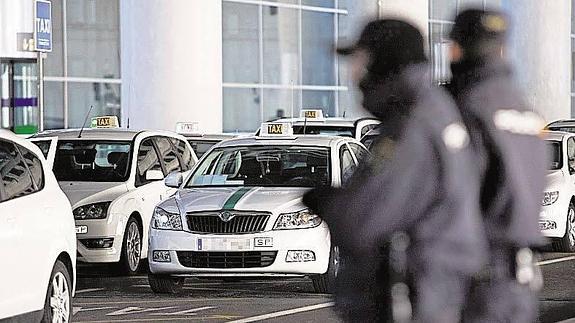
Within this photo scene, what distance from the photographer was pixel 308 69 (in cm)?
3625

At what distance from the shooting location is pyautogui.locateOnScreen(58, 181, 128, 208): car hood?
15586 millimetres

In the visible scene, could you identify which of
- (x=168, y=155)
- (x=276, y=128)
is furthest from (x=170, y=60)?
(x=276, y=128)

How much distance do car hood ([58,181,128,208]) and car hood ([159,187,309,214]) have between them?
155 centimetres

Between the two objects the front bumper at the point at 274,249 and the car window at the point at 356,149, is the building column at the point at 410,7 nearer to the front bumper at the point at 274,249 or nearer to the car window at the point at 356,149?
the car window at the point at 356,149

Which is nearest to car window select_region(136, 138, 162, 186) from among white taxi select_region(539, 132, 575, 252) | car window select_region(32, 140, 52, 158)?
car window select_region(32, 140, 52, 158)

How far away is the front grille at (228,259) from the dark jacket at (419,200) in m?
8.55

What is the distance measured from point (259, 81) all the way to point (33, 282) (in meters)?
24.8

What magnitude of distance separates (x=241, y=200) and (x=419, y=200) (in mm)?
8922

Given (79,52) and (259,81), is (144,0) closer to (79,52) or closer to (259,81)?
(79,52)

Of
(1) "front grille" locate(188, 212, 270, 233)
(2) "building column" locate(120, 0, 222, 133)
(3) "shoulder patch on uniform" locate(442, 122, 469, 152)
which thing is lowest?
(1) "front grille" locate(188, 212, 270, 233)

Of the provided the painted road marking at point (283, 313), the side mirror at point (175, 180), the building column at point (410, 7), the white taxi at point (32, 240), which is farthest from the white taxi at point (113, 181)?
the building column at point (410, 7)

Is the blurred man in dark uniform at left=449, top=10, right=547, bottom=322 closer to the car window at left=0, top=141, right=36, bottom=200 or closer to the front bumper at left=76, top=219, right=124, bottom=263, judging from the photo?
the car window at left=0, top=141, right=36, bottom=200

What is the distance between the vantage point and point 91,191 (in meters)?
15.9

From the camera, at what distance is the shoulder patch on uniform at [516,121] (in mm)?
5270
